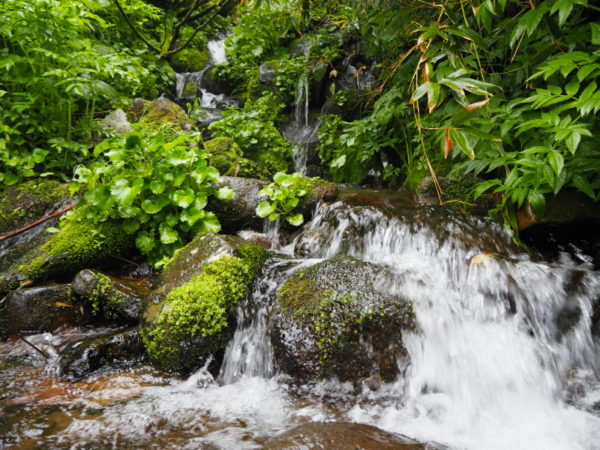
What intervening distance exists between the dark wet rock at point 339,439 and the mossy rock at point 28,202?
403 cm

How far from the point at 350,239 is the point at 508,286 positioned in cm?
153

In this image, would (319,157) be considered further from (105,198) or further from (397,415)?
(397,415)

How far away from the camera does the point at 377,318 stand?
8.21 ft

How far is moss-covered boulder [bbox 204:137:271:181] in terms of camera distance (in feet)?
17.6

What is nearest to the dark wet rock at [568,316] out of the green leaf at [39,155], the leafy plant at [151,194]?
the leafy plant at [151,194]

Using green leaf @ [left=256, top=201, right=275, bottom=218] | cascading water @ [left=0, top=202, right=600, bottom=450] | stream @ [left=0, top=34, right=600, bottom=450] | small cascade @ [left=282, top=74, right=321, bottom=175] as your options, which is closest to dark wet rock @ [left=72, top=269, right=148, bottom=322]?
stream @ [left=0, top=34, right=600, bottom=450]

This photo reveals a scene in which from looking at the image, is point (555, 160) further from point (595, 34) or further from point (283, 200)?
point (283, 200)

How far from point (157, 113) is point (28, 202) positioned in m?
2.78

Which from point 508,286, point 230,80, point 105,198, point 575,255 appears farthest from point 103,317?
point 230,80

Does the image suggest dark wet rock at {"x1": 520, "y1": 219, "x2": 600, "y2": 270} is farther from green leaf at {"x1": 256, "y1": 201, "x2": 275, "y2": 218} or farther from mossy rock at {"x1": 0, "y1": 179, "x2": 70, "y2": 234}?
mossy rock at {"x1": 0, "y1": 179, "x2": 70, "y2": 234}

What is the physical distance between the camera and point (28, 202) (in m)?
4.27

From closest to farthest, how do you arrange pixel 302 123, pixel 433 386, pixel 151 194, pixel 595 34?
pixel 595 34
pixel 433 386
pixel 151 194
pixel 302 123

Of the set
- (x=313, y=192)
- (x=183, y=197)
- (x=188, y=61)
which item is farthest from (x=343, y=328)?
(x=188, y=61)

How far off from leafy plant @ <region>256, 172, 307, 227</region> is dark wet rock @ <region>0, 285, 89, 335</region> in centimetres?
205
